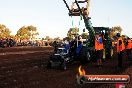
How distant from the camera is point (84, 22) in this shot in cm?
1917

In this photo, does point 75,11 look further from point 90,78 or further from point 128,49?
point 90,78

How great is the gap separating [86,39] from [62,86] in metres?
10.4

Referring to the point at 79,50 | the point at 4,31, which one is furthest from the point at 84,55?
the point at 4,31

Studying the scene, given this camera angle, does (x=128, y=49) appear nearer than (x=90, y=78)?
No

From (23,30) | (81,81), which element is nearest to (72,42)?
(81,81)

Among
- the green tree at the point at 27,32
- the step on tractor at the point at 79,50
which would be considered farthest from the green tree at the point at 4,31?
the step on tractor at the point at 79,50

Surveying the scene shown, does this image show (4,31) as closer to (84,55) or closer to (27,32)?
(27,32)

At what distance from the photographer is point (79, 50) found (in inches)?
637

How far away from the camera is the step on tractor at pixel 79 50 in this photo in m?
14.2

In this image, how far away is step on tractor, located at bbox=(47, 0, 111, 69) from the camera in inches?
559

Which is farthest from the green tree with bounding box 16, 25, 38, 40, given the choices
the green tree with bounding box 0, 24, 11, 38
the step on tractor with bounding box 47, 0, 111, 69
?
the step on tractor with bounding box 47, 0, 111, 69

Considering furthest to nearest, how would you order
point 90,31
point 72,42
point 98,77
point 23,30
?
1. point 23,30
2. point 90,31
3. point 72,42
4. point 98,77

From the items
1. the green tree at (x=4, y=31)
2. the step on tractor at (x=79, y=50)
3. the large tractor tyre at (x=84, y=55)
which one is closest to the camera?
the step on tractor at (x=79, y=50)

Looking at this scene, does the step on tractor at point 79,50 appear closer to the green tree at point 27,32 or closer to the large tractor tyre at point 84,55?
the large tractor tyre at point 84,55
